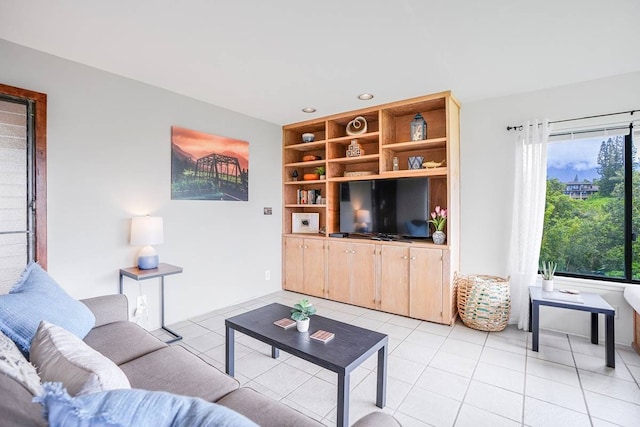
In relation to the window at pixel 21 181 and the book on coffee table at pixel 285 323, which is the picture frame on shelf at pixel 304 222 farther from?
the window at pixel 21 181

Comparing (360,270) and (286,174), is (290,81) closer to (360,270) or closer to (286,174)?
(286,174)

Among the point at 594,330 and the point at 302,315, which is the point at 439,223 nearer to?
the point at 594,330

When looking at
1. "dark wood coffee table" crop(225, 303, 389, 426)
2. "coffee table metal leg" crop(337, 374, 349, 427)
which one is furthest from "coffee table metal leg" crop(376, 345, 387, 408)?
"coffee table metal leg" crop(337, 374, 349, 427)

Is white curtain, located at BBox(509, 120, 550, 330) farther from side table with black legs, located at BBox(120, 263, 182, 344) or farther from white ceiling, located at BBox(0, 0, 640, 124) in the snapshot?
side table with black legs, located at BBox(120, 263, 182, 344)

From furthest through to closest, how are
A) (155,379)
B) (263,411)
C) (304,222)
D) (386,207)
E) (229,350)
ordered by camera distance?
1. (304,222)
2. (386,207)
3. (229,350)
4. (155,379)
5. (263,411)

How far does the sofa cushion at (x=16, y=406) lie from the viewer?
2.21ft

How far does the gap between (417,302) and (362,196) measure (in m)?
1.40

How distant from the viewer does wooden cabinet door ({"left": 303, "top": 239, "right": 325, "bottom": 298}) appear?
4.17 metres

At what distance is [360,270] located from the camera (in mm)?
3807

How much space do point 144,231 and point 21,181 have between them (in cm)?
89

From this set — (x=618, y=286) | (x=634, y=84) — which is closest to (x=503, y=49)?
(x=634, y=84)

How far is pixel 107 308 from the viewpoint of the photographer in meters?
2.10

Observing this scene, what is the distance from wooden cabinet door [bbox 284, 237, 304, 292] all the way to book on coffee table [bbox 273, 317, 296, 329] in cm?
217

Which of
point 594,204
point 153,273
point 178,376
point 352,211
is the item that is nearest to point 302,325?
point 178,376
